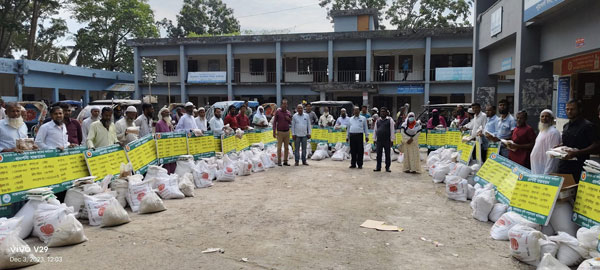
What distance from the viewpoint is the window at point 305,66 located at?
28250 mm

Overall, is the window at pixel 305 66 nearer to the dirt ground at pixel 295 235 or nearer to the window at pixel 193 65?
the window at pixel 193 65

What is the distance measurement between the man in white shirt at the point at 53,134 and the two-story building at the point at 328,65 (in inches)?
752

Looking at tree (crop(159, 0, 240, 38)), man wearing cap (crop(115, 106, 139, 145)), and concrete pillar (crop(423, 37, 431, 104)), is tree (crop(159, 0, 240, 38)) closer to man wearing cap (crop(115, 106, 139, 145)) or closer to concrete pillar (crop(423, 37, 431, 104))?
concrete pillar (crop(423, 37, 431, 104))

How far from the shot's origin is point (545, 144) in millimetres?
5168

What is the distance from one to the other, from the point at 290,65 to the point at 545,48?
20.6 m

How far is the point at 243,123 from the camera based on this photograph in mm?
11117

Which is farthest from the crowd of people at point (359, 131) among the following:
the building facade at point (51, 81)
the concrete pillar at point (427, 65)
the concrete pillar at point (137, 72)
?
the concrete pillar at point (137, 72)

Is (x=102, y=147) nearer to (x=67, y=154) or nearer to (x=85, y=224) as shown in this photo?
(x=67, y=154)

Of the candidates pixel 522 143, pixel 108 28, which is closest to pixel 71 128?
pixel 522 143

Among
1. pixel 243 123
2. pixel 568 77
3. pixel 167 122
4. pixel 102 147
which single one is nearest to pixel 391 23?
pixel 568 77

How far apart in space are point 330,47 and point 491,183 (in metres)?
20.0

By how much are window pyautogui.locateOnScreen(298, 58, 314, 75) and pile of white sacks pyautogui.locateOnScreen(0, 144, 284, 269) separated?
20868 mm

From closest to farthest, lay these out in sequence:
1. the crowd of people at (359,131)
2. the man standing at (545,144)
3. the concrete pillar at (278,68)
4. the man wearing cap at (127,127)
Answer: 1. the crowd of people at (359,131)
2. the man standing at (545,144)
3. the man wearing cap at (127,127)
4. the concrete pillar at (278,68)

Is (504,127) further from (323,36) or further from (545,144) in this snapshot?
(323,36)
